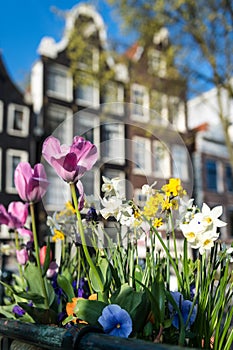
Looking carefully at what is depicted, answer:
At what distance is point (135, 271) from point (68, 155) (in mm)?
180

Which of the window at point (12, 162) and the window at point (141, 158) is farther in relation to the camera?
the window at point (12, 162)

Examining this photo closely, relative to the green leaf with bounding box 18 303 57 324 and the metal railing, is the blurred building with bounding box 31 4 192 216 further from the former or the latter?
the metal railing

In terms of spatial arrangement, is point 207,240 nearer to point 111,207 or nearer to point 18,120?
point 111,207

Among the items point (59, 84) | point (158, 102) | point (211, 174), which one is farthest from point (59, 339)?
point (211, 174)

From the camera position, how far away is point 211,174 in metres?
9.15

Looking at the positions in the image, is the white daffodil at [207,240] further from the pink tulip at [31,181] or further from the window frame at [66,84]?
the window frame at [66,84]

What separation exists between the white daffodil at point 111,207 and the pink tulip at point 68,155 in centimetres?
7

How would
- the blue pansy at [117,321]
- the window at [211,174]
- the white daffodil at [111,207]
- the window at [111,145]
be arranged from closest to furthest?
the blue pansy at [117,321]
the white daffodil at [111,207]
the window at [111,145]
the window at [211,174]

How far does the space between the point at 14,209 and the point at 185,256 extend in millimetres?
372

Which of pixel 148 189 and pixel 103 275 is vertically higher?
pixel 148 189

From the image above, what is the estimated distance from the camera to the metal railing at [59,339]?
0.81 feet

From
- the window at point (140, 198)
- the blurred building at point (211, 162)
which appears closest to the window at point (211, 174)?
the blurred building at point (211, 162)

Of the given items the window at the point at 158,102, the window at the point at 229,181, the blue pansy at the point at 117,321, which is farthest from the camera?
the window at the point at 229,181

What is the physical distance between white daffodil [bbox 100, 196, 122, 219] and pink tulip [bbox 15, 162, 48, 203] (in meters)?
0.11
